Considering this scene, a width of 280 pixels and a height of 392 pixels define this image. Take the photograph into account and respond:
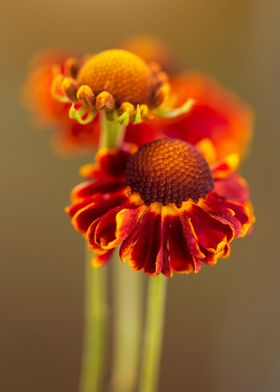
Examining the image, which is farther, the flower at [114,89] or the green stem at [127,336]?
the green stem at [127,336]

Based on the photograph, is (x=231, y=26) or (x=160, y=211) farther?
(x=231, y=26)

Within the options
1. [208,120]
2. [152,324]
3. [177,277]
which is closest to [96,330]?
[152,324]

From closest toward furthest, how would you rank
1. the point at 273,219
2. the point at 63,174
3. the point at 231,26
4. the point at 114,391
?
the point at 114,391, the point at 273,219, the point at 63,174, the point at 231,26

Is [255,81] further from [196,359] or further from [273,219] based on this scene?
[196,359]

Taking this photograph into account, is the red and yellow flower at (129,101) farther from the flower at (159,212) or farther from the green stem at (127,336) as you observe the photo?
the green stem at (127,336)

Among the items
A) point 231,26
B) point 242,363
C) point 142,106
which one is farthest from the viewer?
point 231,26

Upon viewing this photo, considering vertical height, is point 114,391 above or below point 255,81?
below

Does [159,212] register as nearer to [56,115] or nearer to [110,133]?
[110,133]

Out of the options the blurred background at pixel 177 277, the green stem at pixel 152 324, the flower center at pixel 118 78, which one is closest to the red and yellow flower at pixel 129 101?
the flower center at pixel 118 78

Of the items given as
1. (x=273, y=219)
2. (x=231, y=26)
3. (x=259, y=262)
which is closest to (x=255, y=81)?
(x=231, y=26)
